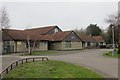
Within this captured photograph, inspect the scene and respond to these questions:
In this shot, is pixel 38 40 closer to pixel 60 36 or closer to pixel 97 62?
pixel 60 36

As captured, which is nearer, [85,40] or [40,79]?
[40,79]

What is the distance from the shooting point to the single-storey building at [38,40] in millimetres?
44594

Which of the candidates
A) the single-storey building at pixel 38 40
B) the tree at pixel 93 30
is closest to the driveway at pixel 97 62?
the single-storey building at pixel 38 40

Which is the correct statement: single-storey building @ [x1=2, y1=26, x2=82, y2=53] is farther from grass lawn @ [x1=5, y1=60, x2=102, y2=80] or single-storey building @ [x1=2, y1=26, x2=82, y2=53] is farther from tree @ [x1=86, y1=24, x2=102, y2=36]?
tree @ [x1=86, y1=24, x2=102, y2=36]

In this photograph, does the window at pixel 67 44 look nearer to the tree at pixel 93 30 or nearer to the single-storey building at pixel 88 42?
the single-storey building at pixel 88 42

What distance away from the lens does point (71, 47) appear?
57.6m

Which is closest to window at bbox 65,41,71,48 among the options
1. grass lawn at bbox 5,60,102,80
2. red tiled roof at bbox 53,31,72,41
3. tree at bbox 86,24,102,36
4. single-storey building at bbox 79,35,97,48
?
red tiled roof at bbox 53,31,72,41

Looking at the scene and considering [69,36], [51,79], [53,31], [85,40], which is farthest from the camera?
[85,40]

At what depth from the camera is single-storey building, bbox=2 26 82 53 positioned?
146ft

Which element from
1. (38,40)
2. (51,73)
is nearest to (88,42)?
(38,40)

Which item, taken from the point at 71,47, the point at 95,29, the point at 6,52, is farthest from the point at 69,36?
the point at 95,29

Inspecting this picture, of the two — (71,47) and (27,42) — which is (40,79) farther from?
(71,47)

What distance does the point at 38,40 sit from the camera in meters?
49.7

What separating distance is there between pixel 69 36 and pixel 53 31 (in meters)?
7.21
